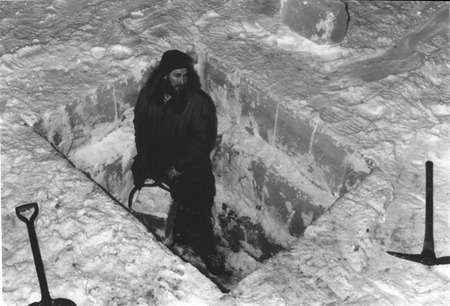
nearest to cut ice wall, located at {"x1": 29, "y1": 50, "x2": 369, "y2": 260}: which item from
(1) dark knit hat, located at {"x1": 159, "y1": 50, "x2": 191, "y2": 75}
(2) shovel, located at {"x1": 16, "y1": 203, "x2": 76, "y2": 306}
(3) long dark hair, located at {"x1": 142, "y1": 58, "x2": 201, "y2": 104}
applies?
(3) long dark hair, located at {"x1": 142, "y1": 58, "x2": 201, "y2": 104}

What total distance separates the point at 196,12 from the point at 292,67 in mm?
1125

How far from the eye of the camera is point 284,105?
506 centimetres

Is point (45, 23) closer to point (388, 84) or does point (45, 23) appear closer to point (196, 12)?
point (196, 12)

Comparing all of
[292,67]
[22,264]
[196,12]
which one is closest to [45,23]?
[196,12]

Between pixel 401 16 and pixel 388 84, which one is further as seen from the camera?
pixel 401 16

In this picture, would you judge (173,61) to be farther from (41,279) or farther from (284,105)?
(41,279)

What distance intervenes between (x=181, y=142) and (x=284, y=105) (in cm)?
85

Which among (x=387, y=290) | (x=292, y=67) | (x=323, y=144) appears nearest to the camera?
(x=387, y=290)

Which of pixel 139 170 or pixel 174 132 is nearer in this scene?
pixel 174 132

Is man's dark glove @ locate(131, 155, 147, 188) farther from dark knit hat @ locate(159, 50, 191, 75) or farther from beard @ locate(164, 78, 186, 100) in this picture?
dark knit hat @ locate(159, 50, 191, 75)

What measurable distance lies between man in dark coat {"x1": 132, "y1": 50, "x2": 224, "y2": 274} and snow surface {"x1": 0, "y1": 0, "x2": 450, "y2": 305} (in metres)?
0.47

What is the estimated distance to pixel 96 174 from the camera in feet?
18.0

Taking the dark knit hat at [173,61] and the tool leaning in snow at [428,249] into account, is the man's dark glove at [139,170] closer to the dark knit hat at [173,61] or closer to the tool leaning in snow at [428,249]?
the dark knit hat at [173,61]

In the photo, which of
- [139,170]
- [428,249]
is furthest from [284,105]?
[428,249]
